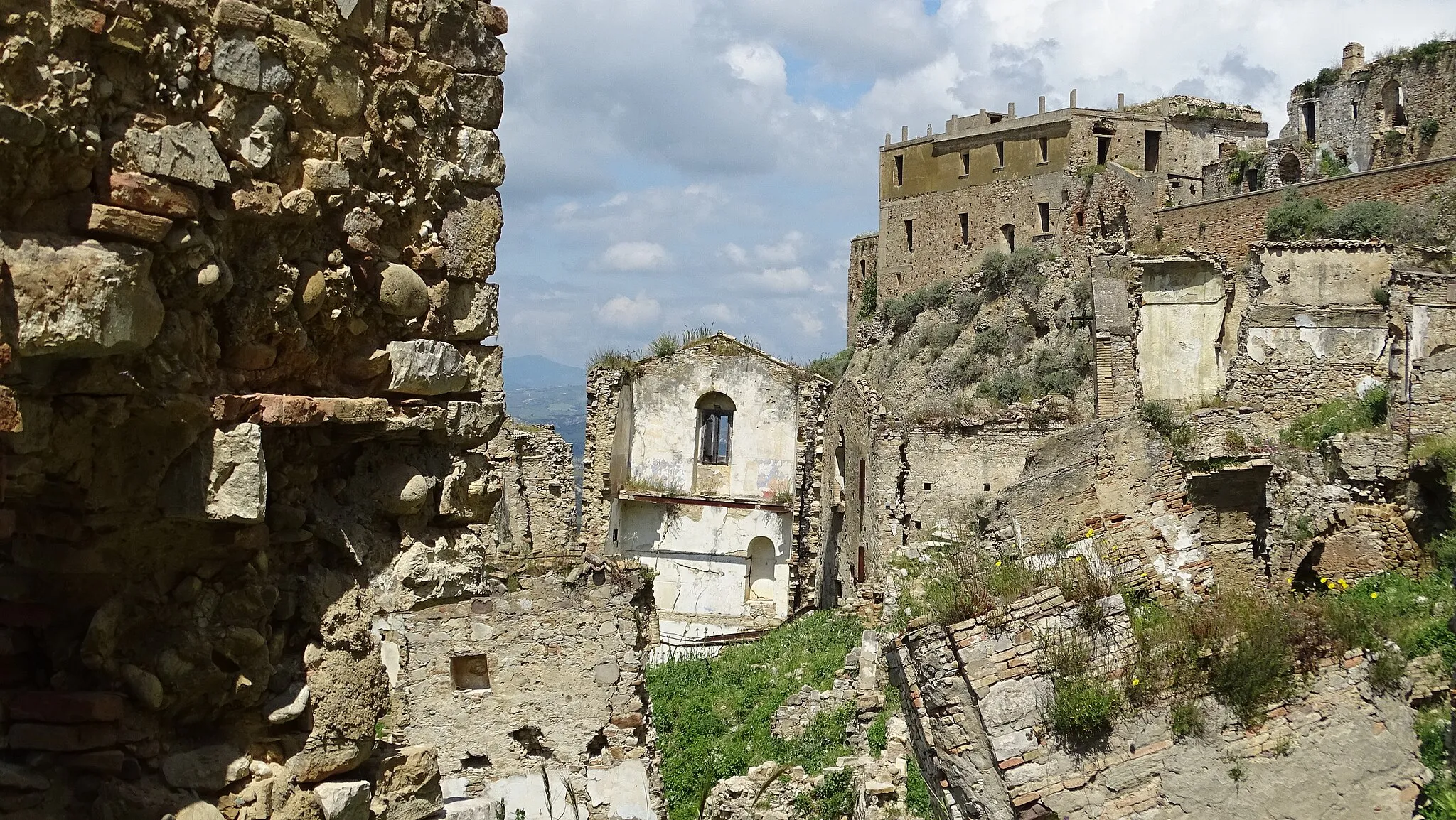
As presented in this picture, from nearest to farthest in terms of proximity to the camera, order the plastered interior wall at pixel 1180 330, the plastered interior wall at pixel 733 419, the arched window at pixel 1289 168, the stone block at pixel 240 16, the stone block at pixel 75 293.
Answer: the stone block at pixel 75 293
the stone block at pixel 240 16
the plastered interior wall at pixel 733 419
the plastered interior wall at pixel 1180 330
the arched window at pixel 1289 168

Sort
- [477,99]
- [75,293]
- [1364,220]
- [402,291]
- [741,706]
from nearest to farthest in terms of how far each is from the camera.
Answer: [75,293] → [402,291] → [477,99] → [741,706] → [1364,220]

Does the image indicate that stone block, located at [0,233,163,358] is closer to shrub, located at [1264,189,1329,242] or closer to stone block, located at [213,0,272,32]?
stone block, located at [213,0,272,32]

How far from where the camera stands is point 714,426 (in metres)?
28.4

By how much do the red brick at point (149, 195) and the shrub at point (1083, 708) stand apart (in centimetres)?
577

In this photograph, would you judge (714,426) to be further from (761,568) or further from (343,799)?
(343,799)

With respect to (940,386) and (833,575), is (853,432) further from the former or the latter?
(940,386)

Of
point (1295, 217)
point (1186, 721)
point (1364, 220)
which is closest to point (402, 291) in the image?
point (1186, 721)

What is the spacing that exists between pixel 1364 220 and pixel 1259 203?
13.8ft

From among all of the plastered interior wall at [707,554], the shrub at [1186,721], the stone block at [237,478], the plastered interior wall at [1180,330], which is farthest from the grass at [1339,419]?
the stone block at [237,478]

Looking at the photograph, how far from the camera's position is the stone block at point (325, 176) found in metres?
4.13

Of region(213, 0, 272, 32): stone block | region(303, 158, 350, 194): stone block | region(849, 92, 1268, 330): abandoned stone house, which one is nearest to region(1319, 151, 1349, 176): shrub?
region(849, 92, 1268, 330): abandoned stone house

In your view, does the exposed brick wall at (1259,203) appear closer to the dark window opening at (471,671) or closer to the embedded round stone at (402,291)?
the dark window opening at (471,671)

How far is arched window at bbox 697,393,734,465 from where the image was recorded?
28141 millimetres

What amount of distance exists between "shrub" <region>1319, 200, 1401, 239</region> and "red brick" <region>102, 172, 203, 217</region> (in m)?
31.5
